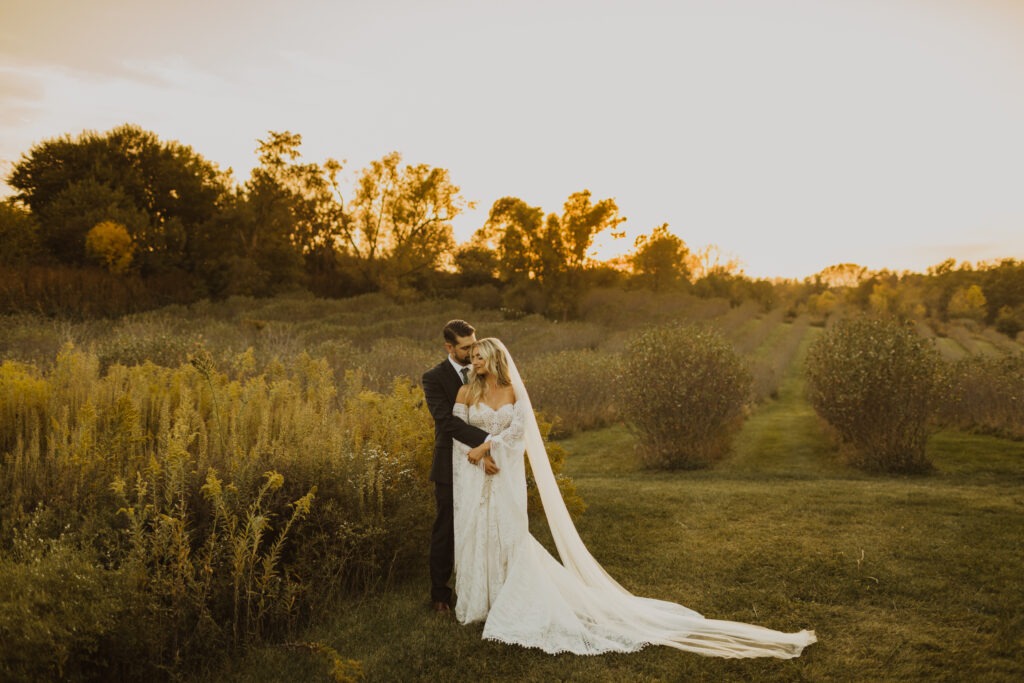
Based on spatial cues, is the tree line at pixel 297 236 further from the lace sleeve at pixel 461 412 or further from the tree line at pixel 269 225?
the lace sleeve at pixel 461 412

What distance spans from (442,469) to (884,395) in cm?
1021

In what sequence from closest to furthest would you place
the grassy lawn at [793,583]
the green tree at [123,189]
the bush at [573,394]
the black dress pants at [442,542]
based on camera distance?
the grassy lawn at [793,583]
the black dress pants at [442,542]
the bush at [573,394]
the green tree at [123,189]

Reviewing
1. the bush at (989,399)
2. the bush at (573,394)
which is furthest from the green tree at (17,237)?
the bush at (989,399)

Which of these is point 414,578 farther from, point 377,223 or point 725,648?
point 377,223

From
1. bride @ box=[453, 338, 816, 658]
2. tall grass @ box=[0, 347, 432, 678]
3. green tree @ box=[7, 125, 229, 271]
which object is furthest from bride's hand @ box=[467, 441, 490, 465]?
green tree @ box=[7, 125, 229, 271]

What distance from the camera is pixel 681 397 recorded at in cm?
1368

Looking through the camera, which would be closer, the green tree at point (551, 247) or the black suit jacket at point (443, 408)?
the black suit jacket at point (443, 408)

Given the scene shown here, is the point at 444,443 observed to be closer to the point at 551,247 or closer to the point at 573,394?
the point at 573,394

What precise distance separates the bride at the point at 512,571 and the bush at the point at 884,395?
8.68 metres

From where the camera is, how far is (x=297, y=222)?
126 ft

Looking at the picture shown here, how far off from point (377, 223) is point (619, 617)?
3881cm

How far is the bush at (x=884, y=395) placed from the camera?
41.0 feet

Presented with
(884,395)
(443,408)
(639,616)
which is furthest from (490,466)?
(884,395)

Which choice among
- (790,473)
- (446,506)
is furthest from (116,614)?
(790,473)
